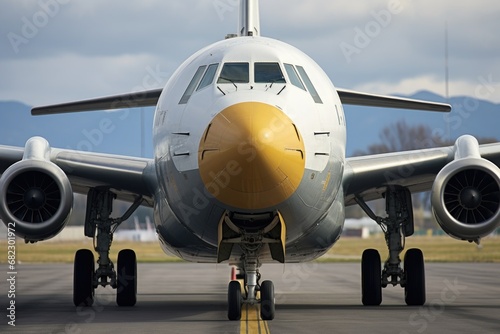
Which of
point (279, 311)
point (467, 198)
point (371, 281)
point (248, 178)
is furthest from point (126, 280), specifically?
point (248, 178)

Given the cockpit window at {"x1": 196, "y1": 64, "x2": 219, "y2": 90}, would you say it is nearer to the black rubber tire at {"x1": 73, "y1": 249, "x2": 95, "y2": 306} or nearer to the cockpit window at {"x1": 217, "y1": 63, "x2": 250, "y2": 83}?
the cockpit window at {"x1": 217, "y1": 63, "x2": 250, "y2": 83}

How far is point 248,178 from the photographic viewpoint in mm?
13836

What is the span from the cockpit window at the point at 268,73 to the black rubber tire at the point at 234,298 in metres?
3.20

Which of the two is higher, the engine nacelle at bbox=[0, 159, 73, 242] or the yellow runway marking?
the engine nacelle at bbox=[0, 159, 73, 242]

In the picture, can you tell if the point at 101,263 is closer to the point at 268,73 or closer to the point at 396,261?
the point at 396,261

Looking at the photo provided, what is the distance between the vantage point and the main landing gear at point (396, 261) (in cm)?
2014

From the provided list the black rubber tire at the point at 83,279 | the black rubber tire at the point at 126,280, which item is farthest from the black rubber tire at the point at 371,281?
the black rubber tire at the point at 83,279

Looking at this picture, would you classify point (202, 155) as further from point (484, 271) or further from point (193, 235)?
point (484, 271)

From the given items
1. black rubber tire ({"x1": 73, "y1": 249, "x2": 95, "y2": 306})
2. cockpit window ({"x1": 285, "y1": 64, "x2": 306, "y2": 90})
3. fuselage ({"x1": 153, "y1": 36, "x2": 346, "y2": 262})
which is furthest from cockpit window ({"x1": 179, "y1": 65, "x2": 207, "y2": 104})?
black rubber tire ({"x1": 73, "y1": 249, "x2": 95, "y2": 306})

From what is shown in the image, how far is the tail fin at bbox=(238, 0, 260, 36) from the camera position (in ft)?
74.7

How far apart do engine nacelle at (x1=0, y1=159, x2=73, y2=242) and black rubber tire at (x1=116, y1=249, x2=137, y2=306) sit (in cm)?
254

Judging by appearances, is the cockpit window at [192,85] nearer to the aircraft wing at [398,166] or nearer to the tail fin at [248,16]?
the aircraft wing at [398,166]

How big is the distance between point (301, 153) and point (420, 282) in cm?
690

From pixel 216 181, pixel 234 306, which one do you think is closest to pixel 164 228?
pixel 234 306
